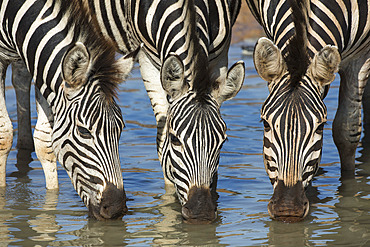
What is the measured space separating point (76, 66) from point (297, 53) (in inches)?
102

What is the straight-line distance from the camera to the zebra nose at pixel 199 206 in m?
7.48

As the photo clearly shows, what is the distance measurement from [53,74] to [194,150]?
2.01 meters

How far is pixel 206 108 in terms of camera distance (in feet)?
25.3

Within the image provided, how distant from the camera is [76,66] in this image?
25.0 ft

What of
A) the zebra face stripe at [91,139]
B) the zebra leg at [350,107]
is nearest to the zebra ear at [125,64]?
the zebra face stripe at [91,139]

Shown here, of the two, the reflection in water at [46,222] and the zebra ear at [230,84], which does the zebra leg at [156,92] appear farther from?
the reflection in water at [46,222]

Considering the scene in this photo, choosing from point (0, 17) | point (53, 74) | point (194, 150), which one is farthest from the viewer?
point (0, 17)

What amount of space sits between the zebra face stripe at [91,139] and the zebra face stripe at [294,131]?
5.91 ft

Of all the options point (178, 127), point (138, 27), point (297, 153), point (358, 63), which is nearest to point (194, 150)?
point (178, 127)

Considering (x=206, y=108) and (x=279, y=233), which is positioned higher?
(x=206, y=108)

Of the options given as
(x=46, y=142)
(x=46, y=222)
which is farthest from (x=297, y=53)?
(x=46, y=142)

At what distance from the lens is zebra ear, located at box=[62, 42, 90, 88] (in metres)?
7.43

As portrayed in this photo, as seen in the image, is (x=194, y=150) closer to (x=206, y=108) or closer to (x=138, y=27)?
(x=206, y=108)

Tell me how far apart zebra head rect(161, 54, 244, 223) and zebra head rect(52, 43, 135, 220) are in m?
0.61
